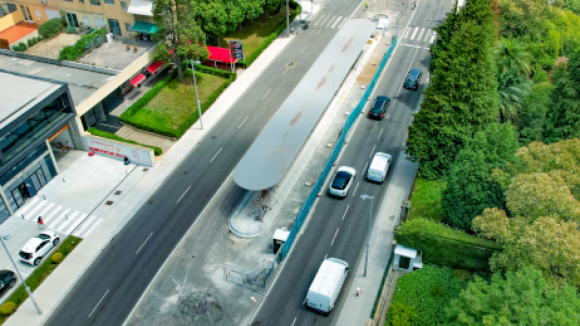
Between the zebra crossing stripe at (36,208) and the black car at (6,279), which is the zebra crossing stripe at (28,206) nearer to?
the zebra crossing stripe at (36,208)

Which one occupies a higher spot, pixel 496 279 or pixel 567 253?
pixel 567 253

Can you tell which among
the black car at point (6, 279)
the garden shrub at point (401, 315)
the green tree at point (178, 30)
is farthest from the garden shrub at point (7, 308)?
the green tree at point (178, 30)

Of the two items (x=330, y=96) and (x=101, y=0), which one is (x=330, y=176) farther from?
(x=101, y=0)

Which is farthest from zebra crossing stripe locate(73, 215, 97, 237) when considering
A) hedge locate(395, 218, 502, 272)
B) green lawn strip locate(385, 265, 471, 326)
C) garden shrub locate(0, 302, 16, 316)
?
green lawn strip locate(385, 265, 471, 326)

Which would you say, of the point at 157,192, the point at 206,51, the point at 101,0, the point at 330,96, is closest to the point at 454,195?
the point at 330,96

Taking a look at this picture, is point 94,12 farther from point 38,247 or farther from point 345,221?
point 345,221

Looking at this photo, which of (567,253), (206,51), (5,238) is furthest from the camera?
(206,51)
